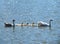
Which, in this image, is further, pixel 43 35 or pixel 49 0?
pixel 49 0

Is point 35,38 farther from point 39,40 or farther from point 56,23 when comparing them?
point 56,23

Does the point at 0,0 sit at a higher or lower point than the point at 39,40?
higher

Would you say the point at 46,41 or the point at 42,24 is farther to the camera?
the point at 42,24

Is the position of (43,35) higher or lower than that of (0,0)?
lower

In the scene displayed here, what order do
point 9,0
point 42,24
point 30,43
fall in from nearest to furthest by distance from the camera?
point 30,43 → point 42,24 → point 9,0

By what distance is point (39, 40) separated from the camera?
109 feet

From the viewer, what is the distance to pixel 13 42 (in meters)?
32.2

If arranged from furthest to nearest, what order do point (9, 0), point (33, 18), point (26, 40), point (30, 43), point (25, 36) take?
1. point (9, 0)
2. point (33, 18)
3. point (25, 36)
4. point (26, 40)
5. point (30, 43)

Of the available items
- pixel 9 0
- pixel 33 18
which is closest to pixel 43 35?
pixel 33 18

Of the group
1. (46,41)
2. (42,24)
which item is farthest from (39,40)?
(42,24)

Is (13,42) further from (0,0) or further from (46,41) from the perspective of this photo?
(0,0)

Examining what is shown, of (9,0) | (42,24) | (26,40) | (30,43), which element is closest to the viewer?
(30,43)

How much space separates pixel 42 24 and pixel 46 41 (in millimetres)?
17032

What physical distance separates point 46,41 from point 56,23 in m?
18.8
